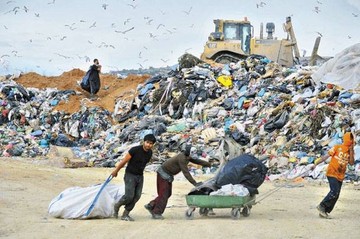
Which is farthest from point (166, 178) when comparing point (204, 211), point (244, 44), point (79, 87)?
point (79, 87)

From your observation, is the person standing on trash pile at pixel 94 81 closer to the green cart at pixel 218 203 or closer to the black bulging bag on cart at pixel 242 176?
the black bulging bag on cart at pixel 242 176

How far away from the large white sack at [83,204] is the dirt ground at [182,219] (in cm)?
13

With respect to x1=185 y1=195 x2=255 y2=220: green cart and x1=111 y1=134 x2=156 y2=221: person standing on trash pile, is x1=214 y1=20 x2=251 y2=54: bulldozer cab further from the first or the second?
x1=111 y1=134 x2=156 y2=221: person standing on trash pile

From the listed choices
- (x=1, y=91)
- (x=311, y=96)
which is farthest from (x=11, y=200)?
(x=1, y=91)

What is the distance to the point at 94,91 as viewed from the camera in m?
27.1

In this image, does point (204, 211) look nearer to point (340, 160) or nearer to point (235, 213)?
point (235, 213)

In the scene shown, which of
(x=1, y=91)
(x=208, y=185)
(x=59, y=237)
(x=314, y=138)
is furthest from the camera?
(x=1, y=91)

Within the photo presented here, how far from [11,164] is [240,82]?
27.9 feet

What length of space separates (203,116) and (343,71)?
164 inches

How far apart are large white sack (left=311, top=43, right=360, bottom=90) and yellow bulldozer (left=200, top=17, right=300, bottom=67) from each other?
22.8 feet

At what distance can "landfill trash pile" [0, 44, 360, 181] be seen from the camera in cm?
1622

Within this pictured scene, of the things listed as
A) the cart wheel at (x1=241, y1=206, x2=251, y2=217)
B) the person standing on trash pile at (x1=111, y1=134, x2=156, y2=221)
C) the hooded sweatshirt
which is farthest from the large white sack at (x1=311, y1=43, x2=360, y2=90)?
the person standing on trash pile at (x1=111, y1=134, x2=156, y2=221)

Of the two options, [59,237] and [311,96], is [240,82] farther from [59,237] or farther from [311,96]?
[59,237]

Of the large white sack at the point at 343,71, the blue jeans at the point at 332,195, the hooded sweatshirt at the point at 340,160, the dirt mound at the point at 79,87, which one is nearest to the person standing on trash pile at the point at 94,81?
the dirt mound at the point at 79,87
